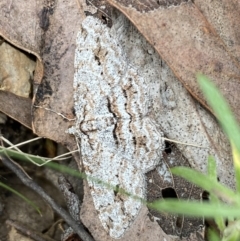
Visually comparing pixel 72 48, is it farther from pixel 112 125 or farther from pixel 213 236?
pixel 213 236

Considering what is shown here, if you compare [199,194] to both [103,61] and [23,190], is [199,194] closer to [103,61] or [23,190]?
[103,61]

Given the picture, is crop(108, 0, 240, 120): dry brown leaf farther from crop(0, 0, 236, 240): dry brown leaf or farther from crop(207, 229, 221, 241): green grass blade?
crop(207, 229, 221, 241): green grass blade

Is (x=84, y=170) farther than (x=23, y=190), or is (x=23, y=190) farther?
(x=23, y=190)

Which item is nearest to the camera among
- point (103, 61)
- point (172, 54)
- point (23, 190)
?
point (172, 54)

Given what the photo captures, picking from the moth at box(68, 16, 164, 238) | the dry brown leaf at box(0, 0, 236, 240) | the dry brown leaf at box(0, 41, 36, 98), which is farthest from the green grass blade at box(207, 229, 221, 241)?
the dry brown leaf at box(0, 41, 36, 98)

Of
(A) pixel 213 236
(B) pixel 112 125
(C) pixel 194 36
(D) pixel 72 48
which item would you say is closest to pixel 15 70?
(D) pixel 72 48

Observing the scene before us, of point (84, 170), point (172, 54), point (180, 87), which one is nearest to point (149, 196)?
point (84, 170)

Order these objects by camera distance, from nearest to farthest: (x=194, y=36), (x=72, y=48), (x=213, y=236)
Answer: (x=213, y=236) < (x=194, y=36) < (x=72, y=48)
